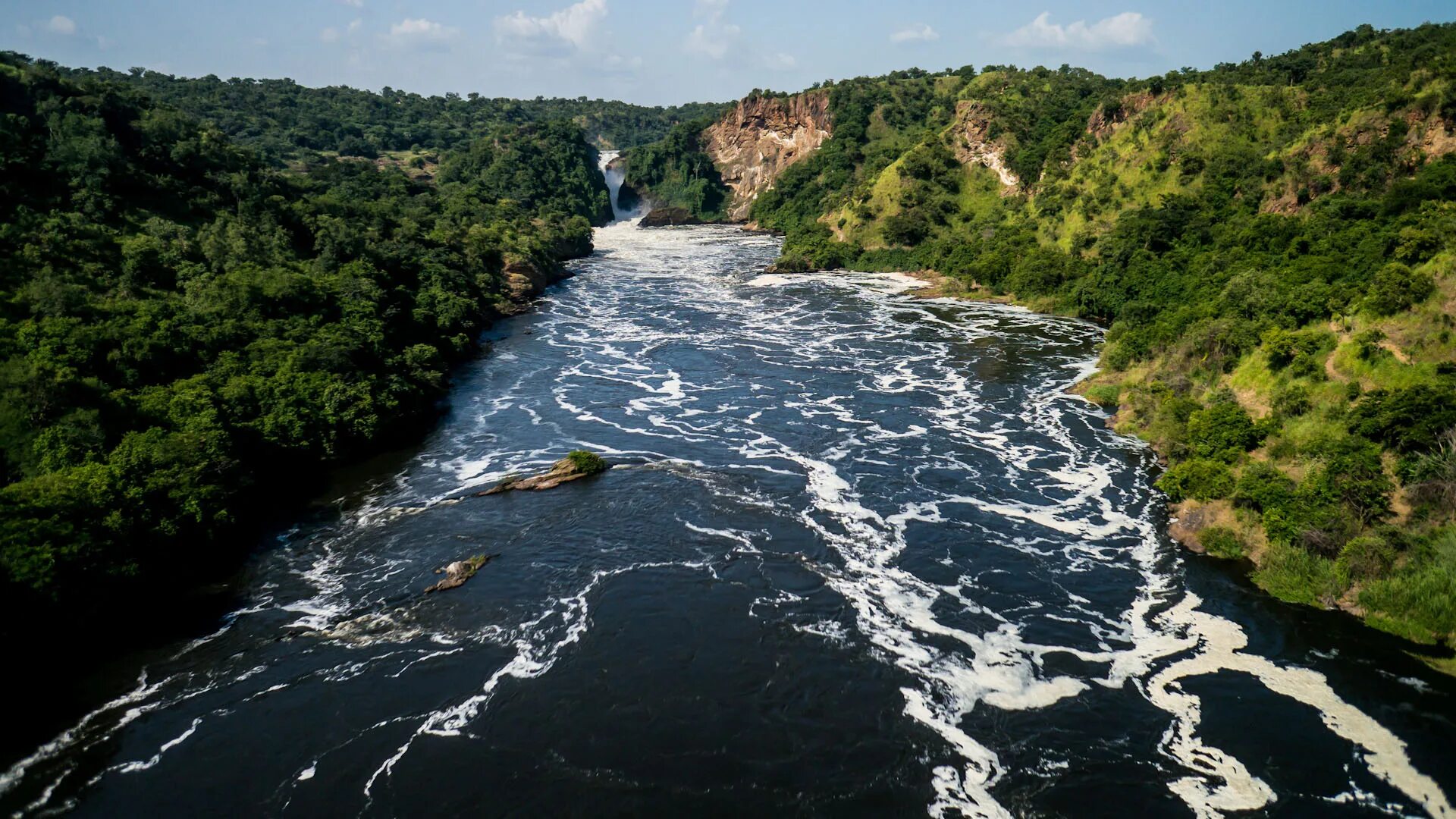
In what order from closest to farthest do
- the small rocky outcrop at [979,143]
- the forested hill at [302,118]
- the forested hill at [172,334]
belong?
the forested hill at [172,334]
the small rocky outcrop at [979,143]
the forested hill at [302,118]

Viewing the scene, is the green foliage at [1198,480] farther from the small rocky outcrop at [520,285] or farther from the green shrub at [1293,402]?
the small rocky outcrop at [520,285]

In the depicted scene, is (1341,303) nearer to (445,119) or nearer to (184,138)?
(184,138)

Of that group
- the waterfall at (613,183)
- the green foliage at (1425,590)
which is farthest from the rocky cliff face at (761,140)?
the green foliage at (1425,590)

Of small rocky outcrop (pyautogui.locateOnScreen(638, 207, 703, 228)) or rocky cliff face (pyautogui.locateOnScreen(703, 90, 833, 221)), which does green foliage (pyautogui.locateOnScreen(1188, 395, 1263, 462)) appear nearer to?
rocky cliff face (pyautogui.locateOnScreen(703, 90, 833, 221))

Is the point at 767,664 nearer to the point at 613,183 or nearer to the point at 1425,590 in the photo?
the point at 1425,590

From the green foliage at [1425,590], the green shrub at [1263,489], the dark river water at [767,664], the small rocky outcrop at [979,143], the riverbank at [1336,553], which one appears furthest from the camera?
→ the small rocky outcrop at [979,143]

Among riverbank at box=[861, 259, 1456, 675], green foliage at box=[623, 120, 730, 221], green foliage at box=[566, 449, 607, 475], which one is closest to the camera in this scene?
riverbank at box=[861, 259, 1456, 675]

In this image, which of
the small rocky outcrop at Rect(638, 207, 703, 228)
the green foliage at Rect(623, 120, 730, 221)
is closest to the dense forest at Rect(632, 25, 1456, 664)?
the small rocky outcrop at Rect(638, 207, 703, 228)
